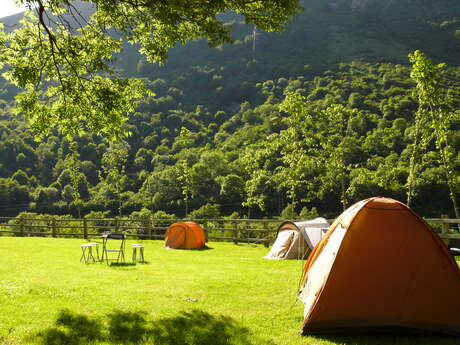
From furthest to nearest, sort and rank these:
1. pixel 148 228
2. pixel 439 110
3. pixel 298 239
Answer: pixel 148 228
pixel 439 110
pixel 298 239

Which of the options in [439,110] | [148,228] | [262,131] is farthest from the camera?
[262,131]

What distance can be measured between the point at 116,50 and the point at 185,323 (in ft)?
22.3

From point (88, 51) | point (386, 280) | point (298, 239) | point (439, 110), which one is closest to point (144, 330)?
point (386, 280)

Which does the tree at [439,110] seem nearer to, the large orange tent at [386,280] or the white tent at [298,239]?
the white tent at [298,239]

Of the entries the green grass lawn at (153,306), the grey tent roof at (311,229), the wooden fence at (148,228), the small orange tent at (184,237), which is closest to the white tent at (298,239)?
the grey tent roof at (311,229)

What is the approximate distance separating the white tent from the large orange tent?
7815 millimetres

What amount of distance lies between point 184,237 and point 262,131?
73.0 m

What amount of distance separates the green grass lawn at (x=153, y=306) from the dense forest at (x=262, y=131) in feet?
41.2

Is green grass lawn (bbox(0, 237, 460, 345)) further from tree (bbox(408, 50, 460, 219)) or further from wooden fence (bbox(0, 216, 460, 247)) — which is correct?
tree (bbox(408, 50, 460, 219))

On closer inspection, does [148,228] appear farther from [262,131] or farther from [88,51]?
[262,131]

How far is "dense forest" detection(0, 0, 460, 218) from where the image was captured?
39.5m

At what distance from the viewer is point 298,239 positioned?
550 inches

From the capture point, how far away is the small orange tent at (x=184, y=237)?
18297 millimetres

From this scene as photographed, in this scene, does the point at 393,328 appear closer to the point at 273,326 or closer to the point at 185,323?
the point at 273,326
